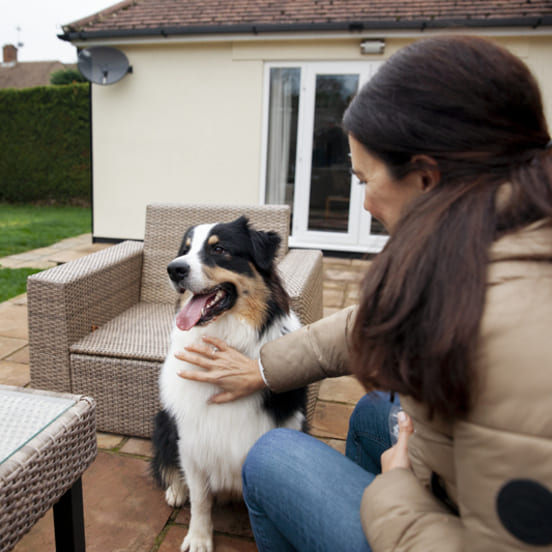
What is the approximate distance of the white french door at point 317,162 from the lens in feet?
20.3

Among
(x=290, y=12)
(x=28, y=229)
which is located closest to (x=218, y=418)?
(x=290, y=12)

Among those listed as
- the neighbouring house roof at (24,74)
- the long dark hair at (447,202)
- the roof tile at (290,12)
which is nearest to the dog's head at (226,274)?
the long dark hair at (447,202)

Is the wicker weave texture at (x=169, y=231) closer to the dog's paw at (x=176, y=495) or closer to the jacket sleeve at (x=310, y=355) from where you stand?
the dog's paw at (x=176, y=495)

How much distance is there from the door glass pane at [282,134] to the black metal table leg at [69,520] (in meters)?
5.57

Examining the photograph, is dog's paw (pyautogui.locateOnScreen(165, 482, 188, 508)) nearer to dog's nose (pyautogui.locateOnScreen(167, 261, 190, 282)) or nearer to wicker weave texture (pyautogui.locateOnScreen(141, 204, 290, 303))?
dog's nose (pyautogui.locateOnScreen(167, 261, 190, 282))

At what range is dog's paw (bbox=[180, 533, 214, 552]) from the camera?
62.3 inches

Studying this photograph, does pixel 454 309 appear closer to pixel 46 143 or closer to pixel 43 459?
pixel 43 459

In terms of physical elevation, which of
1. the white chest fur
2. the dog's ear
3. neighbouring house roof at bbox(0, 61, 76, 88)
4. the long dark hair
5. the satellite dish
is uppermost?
neighbouring house roof at bbox(0, 61, 76, 88)

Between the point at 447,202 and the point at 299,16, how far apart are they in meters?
6.04

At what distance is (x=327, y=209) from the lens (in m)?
6.52

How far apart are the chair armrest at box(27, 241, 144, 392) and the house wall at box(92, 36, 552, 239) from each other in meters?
4.31

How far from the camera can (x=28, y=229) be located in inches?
309

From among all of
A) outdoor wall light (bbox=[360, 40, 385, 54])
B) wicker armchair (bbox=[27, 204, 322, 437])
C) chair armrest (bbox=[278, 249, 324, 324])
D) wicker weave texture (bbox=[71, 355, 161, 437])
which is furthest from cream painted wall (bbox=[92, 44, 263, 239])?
wicker weave texture (bbox=[71, 355, 161, 437])

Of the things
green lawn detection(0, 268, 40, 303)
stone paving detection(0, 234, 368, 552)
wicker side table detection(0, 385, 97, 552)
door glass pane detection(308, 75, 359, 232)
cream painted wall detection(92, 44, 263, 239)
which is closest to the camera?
wicker side table detection(0, 385, 97, 552)
